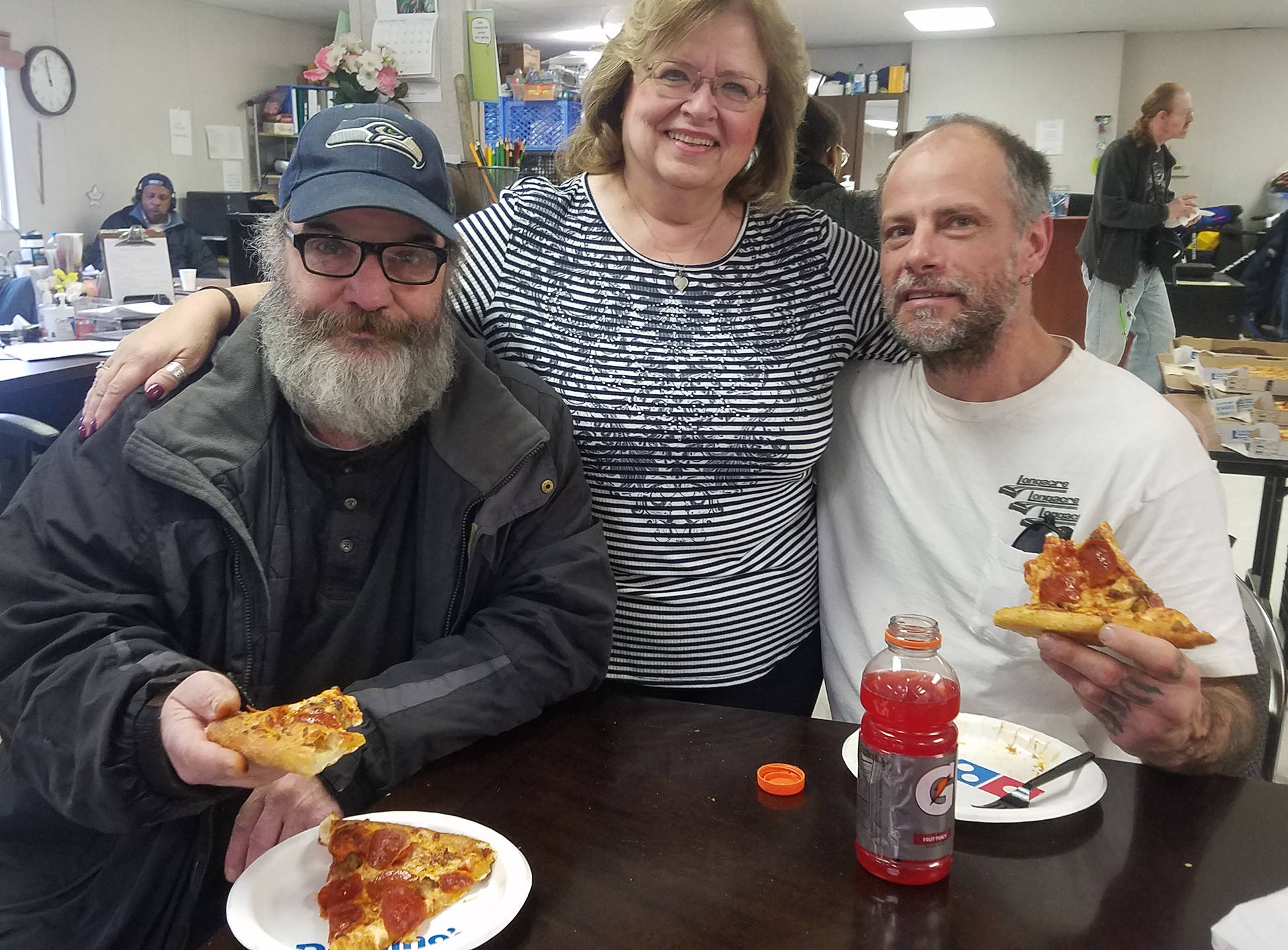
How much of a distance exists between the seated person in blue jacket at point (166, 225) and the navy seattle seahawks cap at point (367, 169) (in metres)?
5.66

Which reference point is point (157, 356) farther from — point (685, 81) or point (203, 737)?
point (685, 81)

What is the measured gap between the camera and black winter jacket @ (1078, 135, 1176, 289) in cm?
639

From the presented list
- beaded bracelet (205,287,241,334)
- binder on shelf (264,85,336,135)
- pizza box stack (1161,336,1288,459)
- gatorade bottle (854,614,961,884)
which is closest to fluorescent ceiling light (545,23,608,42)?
binder on shelf (264,85,336,135)

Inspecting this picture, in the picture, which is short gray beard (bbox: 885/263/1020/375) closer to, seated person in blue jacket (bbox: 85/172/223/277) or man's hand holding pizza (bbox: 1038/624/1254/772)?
man's hand holding pizza (bbox: 1038/624/1254/772)

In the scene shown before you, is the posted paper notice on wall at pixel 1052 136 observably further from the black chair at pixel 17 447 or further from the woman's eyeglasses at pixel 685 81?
the black chair at pixel 17 447

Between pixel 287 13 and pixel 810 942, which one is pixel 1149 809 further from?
pixel 287 13

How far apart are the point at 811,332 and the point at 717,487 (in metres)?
0.34

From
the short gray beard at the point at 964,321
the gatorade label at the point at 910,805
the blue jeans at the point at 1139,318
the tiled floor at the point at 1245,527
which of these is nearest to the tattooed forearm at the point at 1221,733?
the gatorade label at the point at 910,805

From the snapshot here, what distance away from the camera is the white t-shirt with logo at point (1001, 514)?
Result: 5.01ft

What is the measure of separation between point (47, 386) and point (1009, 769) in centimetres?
364

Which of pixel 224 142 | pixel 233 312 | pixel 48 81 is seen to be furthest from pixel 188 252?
pixel 233 312

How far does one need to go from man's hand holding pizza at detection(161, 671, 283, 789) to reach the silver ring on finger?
498 millimetres

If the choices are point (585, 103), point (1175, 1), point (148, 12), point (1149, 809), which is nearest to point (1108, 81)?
point (1175, 1)

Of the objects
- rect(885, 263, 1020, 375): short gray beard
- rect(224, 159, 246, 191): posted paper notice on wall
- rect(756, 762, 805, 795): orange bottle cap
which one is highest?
rect(224, 159, 246, 191): posted paper notice on wall
